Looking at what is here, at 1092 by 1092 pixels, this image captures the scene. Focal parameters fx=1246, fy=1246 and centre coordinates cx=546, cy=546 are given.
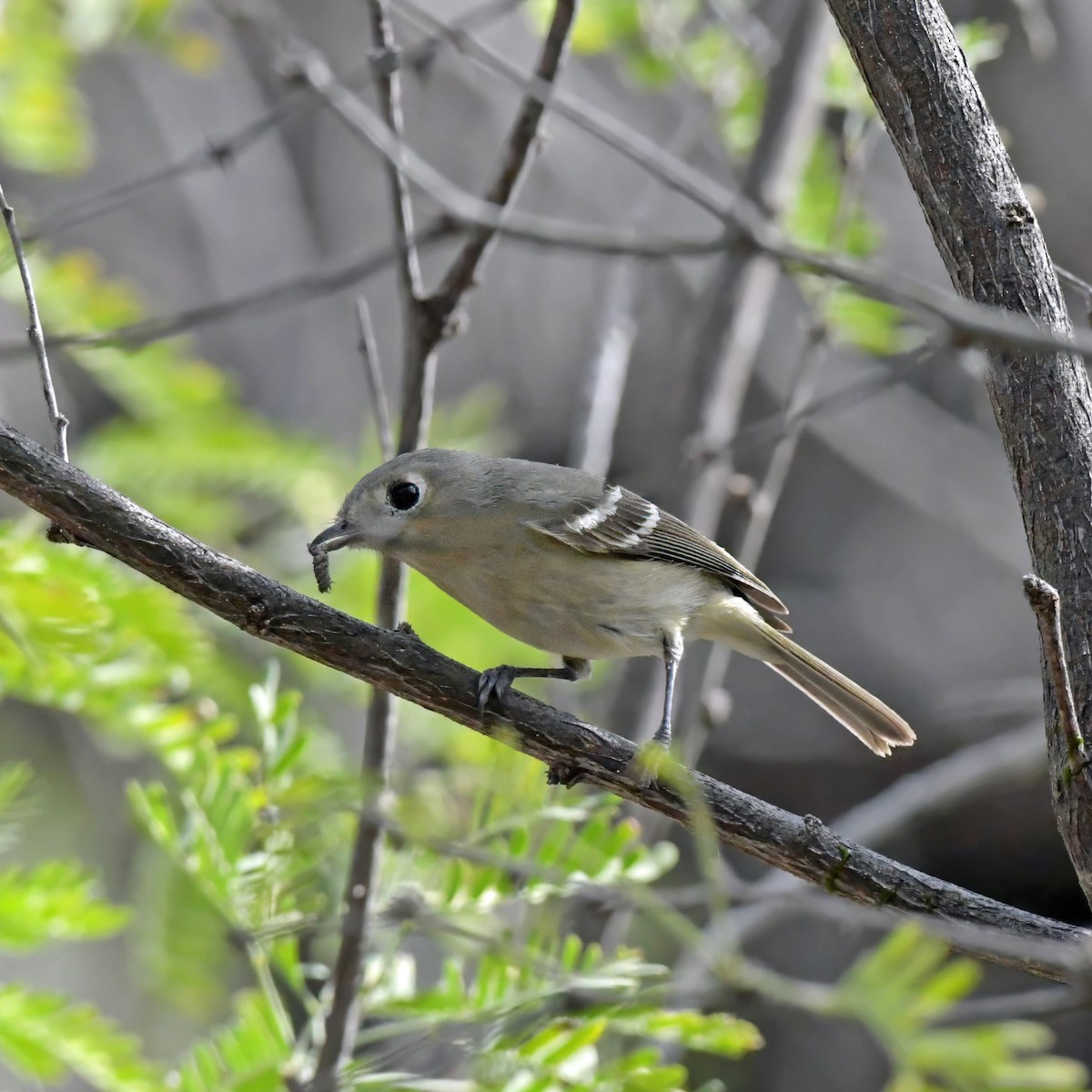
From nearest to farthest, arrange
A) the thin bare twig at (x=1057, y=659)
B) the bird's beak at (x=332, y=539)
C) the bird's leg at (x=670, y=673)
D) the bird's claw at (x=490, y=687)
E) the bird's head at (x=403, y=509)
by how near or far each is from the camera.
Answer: the thin bare twig at (x=1057, y=659) < the bird's claw at (x=490, y=687) < the bird's beak at (x=332, y=539) < the bird's head at (x=403, y=509) < the bird's leg at (x=670, y=673)

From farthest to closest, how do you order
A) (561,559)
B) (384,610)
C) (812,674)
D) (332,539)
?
(812,674) < (561,559) < (332,539) < (384,610)

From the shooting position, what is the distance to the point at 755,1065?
6.83 m

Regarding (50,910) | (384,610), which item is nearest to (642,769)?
(384,610)

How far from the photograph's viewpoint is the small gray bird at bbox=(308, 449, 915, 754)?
3176mm

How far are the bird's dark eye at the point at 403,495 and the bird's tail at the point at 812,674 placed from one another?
1039mm

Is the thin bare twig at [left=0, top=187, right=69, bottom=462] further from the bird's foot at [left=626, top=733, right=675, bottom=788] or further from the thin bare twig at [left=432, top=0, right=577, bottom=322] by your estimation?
the bird's foot at [left=626, top=733, right=675, bottom=788]

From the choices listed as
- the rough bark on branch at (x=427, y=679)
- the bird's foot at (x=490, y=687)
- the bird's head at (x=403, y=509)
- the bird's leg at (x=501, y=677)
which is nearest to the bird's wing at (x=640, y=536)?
the bird's head at (x=403, y=509)

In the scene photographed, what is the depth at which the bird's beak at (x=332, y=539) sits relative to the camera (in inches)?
117

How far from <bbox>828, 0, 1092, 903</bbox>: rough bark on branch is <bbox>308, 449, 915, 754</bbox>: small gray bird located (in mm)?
1189

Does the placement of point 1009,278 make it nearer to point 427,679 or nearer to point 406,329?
point 427,679

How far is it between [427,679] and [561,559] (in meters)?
0.97

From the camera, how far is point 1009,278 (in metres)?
2.14

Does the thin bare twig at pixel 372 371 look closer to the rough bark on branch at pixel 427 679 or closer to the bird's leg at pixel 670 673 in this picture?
the rough bark on branch at pixel 427 679

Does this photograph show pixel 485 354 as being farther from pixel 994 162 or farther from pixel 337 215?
pixel 994 162
